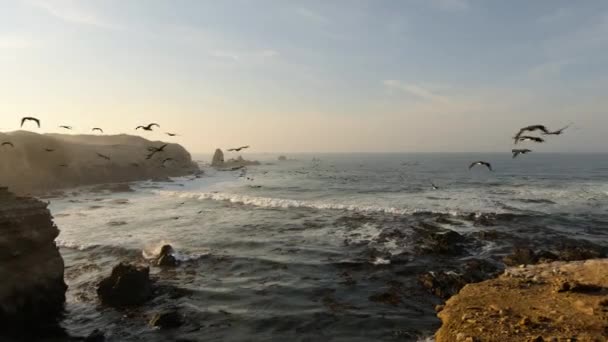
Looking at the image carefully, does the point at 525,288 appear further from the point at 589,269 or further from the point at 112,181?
the point at 112,181

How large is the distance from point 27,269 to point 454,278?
19241 millimetres

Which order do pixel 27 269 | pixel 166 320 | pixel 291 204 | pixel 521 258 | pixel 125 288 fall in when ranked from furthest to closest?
pixel 291 204 < pixel 521 258 < pixel 125 288 < pixel 166 320 < pixel 27 269

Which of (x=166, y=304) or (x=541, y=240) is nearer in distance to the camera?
(x=166, y=304)

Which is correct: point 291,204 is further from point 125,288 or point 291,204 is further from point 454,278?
point 125,288

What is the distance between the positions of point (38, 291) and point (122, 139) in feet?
398

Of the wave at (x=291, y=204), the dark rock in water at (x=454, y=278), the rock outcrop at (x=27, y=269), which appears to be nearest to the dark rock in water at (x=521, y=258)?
the dark rock in water at (x=454, y=278)

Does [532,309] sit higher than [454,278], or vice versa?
[532,309]

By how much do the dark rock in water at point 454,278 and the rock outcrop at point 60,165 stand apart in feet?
122

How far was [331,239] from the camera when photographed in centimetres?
3064

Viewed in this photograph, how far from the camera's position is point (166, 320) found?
53.3ft

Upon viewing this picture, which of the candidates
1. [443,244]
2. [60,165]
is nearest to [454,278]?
[443,244]

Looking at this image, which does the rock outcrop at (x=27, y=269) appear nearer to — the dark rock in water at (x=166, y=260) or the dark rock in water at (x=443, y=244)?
the dark rock in water at (x=166, y=260)

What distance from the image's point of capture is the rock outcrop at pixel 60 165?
60.1 meters

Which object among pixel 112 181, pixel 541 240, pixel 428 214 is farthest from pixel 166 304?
pixel 112 181
